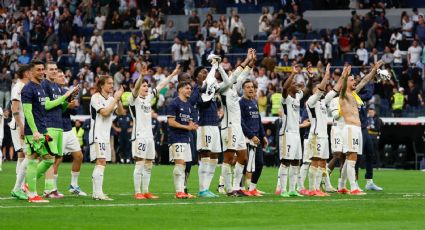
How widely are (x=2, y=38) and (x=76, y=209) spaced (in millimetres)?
35345

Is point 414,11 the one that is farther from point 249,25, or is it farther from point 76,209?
point 76,209

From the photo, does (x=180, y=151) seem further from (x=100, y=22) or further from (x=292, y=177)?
(x=100, y=22)

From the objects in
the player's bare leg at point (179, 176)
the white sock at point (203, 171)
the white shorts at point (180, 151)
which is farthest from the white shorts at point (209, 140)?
the player's bare leg at point (179, 176)

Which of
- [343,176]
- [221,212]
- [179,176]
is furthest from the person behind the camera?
[343,176]

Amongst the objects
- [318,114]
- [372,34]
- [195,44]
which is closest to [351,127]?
[318,114]

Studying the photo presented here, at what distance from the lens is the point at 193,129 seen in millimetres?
23844

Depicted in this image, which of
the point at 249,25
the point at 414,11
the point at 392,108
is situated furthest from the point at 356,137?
the point at 249,25

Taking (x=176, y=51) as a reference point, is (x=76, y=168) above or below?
below

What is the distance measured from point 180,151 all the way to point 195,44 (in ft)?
87.9

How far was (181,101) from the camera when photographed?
79.7 feet

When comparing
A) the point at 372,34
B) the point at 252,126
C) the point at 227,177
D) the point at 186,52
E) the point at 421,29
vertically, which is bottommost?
the point at 227,177

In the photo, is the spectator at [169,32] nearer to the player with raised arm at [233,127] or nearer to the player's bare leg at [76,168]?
the player's bare leg at [76,168]

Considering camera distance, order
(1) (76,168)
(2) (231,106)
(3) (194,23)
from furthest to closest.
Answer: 1. (3) (194,23)
2. (1) (76,168)
3. (2) (231,106)

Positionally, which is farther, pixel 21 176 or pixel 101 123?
pixel 101 123
